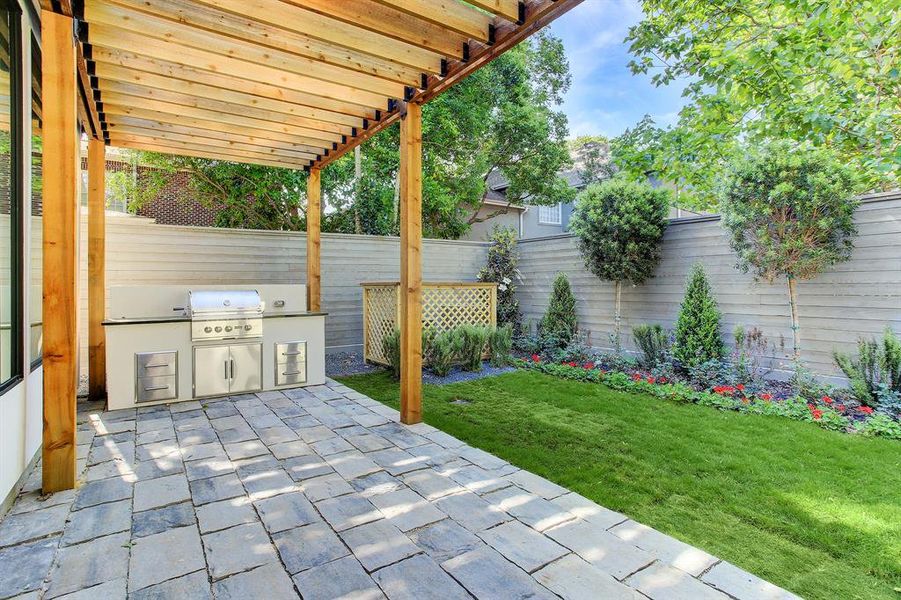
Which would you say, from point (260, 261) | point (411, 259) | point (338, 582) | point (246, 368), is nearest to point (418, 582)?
point (338, 582)

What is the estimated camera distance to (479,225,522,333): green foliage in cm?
755

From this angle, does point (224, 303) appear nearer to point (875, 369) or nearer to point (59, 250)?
point (59, 250)

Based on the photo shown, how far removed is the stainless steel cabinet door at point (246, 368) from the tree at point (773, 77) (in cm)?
625

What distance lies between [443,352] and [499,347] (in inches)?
37.5

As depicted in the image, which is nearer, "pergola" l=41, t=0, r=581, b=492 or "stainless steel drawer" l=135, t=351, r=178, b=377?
"pergola" l=41, t=0, r=581, b=492

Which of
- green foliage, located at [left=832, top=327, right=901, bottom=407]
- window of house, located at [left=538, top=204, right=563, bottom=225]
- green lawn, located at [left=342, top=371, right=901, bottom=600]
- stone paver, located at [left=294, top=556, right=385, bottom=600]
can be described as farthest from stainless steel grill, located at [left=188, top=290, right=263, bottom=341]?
window of house, located at [left=538, top=204, right=563, bottom=225]

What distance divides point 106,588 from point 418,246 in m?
2.67

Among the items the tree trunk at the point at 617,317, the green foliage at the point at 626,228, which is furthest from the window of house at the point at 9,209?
the tree trunk at the point at 617,317

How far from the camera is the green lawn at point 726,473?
1855mm

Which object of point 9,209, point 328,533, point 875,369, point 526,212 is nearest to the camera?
point 328,533

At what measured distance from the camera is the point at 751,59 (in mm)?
5246

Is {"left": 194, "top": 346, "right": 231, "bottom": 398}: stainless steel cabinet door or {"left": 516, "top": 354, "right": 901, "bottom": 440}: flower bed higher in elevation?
{"left": 194, "top": 346, "right": 231, "bottom": 398}: stainless steel cabinet door

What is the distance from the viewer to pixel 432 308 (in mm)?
6148

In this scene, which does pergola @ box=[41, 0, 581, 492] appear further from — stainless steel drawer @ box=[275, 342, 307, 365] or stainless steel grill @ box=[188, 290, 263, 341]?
stainless steel drawer @ box=[275, 342, 307, 365]
